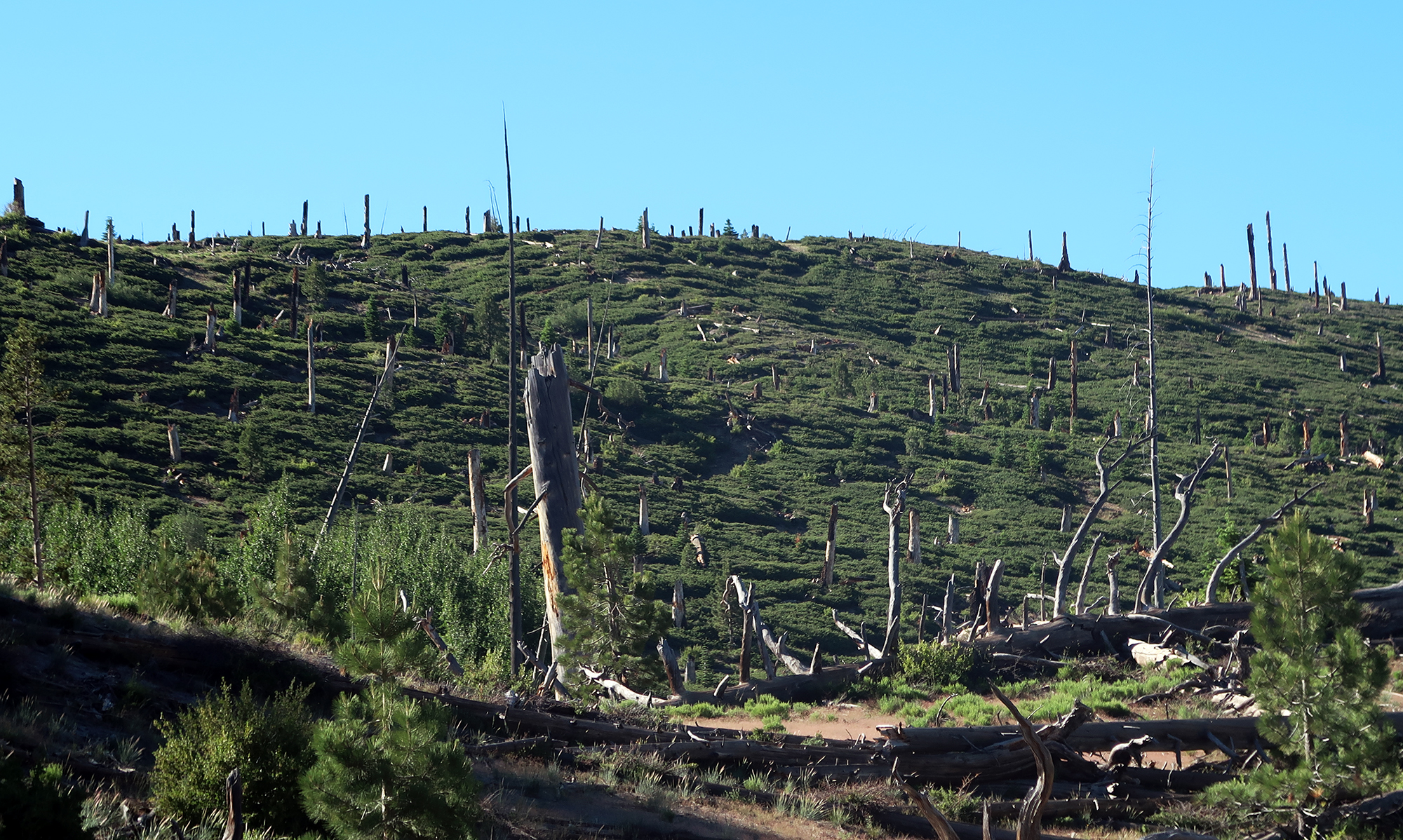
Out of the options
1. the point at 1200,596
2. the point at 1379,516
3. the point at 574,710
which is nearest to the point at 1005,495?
the point at 1379,516

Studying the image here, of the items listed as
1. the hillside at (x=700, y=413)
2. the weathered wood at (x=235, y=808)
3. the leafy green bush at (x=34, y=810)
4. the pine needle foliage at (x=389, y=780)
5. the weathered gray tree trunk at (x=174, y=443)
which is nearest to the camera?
the leafy green bush at (x=34, y=810)

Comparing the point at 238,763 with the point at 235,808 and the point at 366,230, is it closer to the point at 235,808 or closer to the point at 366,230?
the point at 235,808

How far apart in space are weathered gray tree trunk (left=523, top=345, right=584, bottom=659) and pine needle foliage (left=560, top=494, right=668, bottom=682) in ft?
3.34

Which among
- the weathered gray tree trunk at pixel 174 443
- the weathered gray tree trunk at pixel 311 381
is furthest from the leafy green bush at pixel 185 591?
the weathered gray tree trunk at pixel 311 381

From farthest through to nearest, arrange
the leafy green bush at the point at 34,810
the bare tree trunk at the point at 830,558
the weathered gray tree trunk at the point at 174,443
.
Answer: the weathered gray tree trunk at the point at 174,443 → the bare tree trunk at the point at 830,558 → the leafy green bush at the point at 34,810

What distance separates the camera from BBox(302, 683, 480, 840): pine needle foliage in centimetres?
703

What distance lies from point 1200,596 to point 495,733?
1721cm

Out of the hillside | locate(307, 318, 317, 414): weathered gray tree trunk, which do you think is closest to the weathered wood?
the hillside

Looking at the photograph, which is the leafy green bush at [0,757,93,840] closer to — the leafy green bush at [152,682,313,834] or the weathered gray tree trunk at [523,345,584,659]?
the leafy green bush at [152,682,313,834]

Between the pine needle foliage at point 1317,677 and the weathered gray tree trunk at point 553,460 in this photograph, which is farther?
the weathered gray tree trunk at point 553,460

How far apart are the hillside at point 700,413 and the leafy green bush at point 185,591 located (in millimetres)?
2376

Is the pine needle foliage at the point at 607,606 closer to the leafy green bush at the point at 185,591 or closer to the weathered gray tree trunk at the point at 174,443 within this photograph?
the leafy green bush at the point at 185,591

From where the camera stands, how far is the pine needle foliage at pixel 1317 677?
11.3 meters

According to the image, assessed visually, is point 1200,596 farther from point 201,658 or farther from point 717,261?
point 717,261
